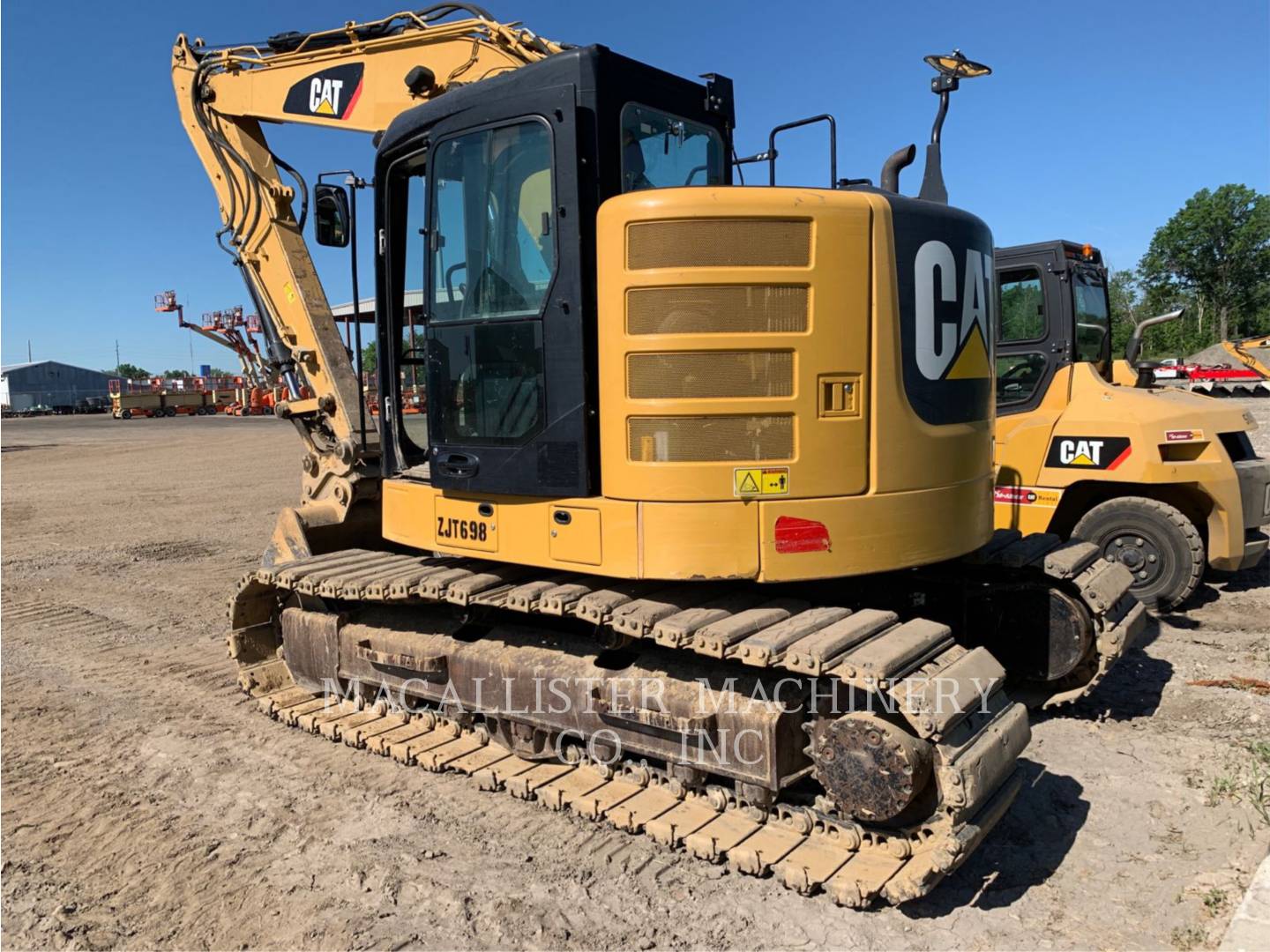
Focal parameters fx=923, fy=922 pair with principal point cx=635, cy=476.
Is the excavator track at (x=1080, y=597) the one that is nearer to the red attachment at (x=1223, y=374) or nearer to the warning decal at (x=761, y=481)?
the warning decal at (x=761, y=481)

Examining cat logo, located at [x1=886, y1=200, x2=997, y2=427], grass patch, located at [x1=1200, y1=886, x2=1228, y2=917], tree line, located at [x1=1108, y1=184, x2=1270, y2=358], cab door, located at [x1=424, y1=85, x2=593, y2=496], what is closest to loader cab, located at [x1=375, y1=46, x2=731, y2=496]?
cab door, located at [x1=424, y1=85, x2=593, y2=496]

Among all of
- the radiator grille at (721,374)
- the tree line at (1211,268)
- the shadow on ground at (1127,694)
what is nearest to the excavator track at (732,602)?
the shadow on ground at (1127,694)

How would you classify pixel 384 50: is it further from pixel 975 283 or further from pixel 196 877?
pixel 196 877

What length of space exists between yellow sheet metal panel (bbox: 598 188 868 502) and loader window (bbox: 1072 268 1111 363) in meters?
4.57

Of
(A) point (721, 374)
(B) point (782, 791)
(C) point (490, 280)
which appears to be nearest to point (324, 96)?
(C) point (490, 280)

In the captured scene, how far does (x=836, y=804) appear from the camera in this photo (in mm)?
3557

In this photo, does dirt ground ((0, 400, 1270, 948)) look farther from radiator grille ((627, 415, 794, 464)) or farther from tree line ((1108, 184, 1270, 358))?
tree line ((1108, 184, 1270, 358))

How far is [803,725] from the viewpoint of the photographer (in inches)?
147

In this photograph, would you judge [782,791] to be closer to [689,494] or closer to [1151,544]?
[689,494]

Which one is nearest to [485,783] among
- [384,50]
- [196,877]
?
[196,877]

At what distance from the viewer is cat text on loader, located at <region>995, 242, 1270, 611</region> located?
22.4ft

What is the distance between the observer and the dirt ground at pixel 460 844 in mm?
3270

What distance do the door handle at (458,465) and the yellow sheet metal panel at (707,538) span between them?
38.1 inches

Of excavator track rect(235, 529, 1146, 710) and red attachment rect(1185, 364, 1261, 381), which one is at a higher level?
red attachment rect(1185, 364, 1261, 381)
